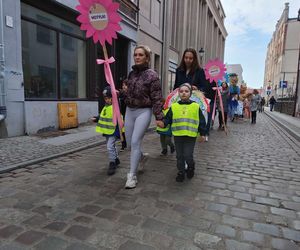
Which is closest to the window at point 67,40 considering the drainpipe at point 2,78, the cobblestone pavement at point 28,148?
the drainpipe at point 2,78

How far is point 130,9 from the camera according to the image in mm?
12711

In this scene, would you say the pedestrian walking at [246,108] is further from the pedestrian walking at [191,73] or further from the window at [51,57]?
the pedestrian walking at [191,73]

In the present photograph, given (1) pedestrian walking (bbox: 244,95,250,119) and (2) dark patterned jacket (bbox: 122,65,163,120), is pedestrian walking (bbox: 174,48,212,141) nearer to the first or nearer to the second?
(2) dark patterned jacket (bbox: 122,65,163,120)

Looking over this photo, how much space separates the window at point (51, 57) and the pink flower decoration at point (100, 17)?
14.5 feet

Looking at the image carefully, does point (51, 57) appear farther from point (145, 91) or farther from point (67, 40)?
point (145, 91)

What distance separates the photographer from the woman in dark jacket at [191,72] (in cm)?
505

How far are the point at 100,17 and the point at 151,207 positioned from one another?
2730mm

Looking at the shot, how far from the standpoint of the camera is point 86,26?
4.09 meters

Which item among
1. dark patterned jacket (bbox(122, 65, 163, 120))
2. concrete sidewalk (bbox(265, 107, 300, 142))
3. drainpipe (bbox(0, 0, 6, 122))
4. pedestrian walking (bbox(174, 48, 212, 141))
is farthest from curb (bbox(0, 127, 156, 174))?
concrete sidewalk (bbox(265, 107, 300, 142))

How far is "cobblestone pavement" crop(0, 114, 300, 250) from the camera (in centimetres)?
256

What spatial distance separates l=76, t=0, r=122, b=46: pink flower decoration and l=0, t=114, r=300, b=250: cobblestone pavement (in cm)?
221

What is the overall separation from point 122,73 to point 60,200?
10540mm

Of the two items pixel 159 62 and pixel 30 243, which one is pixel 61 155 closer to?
pixel 30 243

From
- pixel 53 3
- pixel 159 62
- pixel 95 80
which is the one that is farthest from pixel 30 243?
pixel 159 62
